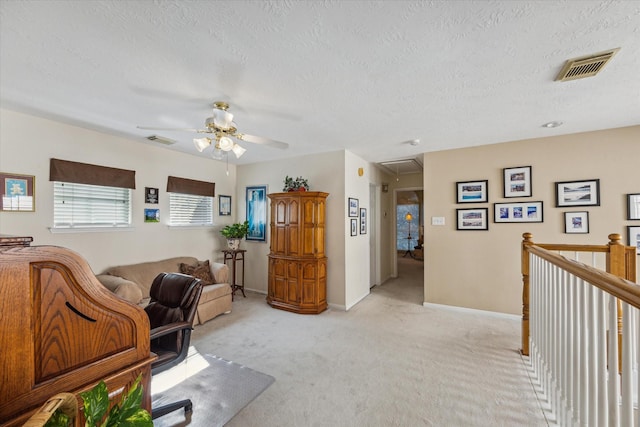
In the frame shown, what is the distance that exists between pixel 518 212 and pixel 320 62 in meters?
3.40

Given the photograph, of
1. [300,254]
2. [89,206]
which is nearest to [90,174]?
[89,206]

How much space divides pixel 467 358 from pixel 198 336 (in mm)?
2909

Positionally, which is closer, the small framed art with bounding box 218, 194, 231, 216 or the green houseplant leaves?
the green houseplant leaves

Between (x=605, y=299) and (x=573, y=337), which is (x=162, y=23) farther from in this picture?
(x=573, y=337)

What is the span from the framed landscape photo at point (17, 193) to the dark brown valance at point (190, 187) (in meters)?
1.50

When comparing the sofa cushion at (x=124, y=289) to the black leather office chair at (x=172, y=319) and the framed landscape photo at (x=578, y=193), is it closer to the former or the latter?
the black leather office chair at (x=172, y=319)

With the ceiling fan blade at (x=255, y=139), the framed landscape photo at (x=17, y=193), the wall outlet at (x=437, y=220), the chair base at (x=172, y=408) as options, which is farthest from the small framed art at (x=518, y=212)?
the framed landscape photo at (x=17, y=193)

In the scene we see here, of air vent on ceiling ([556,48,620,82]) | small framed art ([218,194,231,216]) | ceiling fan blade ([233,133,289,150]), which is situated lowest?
small framed art ([218,194,231,216])

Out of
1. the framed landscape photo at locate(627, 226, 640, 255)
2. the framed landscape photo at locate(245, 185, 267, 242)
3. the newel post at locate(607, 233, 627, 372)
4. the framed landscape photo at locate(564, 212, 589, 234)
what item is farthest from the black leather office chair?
the framed landscape photo at locate(627, 226, 640, 255)

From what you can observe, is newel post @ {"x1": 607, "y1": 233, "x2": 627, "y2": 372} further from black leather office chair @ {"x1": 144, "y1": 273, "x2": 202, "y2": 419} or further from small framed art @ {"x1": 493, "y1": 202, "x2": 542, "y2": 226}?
black leather office chair @ {"x1": 144, "y1": 273, "x2": 202, "y2": 419}

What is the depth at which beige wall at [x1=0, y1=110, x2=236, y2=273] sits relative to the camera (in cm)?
279

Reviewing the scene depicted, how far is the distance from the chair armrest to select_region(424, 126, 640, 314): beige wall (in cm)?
354

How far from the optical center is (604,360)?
121cm

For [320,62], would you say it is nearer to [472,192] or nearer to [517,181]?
[472,192]
